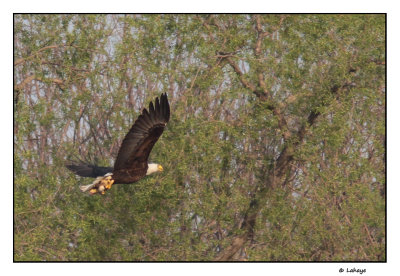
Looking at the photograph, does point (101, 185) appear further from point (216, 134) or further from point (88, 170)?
point (216, 134)

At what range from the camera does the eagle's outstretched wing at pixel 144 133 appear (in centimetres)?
1406

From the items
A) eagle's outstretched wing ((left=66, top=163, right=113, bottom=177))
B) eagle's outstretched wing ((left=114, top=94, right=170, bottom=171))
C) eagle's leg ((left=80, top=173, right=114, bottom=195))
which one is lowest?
eagle's leg ((left=80, top=173, right=114, bottom=195))

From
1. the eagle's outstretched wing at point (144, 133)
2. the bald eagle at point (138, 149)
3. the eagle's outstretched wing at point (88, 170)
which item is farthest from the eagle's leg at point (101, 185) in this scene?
the eagle's outstretched wing at point (88, 170)

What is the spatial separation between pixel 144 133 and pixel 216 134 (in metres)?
3.80

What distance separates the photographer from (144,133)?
14117 mm

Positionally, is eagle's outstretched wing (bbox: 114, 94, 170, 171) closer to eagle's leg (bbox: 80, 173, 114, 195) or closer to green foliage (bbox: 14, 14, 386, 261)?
eagle's leg (bbox: 80, 173, 114, 195)

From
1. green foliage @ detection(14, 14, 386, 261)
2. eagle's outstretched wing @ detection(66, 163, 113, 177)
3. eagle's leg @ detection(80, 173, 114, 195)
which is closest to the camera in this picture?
eagle's leg @ detection(80, 173, 114, 195)

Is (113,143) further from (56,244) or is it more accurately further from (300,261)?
(300,261)

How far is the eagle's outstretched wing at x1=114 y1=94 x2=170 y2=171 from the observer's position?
46.1 feet

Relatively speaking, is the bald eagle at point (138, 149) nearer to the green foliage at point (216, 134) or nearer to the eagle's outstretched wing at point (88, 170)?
the eagle's outstretched wing at point (88, 170)

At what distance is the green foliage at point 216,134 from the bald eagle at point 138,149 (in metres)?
2.41

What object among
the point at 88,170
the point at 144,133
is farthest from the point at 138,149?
the point at 88,170

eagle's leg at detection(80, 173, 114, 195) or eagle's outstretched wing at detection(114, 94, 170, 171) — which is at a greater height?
eagle's outstretched wing at detection(114, 94, 170, 171)

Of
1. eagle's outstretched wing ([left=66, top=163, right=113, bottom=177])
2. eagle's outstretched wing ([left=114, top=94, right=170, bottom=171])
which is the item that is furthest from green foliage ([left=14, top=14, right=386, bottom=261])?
eagle's outstretched wing ([left=114, top=94, right=170, bottom=171])
